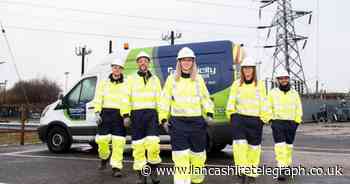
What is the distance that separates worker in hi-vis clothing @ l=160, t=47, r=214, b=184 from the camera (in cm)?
574

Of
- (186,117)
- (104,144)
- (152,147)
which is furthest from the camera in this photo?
(104,144)

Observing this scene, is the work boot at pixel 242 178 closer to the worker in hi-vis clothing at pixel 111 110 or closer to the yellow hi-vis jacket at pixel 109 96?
the worker in hi-vis clothing at pixel 111 110

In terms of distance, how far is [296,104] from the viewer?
7.65 metres

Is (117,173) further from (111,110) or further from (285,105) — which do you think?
(285,105)

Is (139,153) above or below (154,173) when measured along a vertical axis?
above

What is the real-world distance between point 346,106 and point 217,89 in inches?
1175

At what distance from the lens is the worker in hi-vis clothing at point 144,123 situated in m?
6.86

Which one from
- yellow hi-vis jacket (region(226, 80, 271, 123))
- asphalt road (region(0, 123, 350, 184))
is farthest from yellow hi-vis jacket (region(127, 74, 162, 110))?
asphalt road (region(0, 123, 350, 184))

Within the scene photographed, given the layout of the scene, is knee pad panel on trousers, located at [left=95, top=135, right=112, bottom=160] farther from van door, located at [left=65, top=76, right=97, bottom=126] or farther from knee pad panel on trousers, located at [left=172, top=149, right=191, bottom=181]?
knee pad panel on trousers, located at [left=172, top=149, right=191, bottom=181]

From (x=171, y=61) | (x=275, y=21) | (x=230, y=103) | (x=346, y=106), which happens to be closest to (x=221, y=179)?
(x=230, y=103)

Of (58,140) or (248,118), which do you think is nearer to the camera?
(248,118)

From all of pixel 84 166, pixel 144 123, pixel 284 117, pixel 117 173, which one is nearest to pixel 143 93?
pixel 144 123

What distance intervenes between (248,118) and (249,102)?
250mm

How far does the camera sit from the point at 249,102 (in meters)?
6.82
